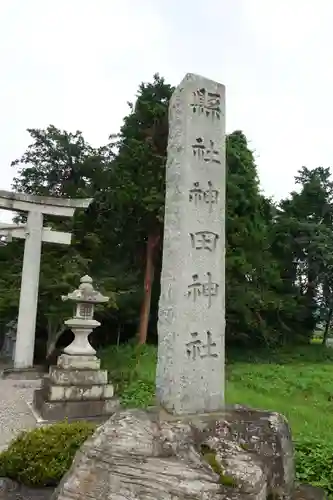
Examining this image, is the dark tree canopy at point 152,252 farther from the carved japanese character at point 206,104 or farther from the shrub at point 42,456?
the carved japanese character at point 206,104

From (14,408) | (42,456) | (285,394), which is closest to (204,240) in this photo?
(42,456)

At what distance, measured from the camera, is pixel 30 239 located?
39.2ft

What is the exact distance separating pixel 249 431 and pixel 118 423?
3.18ft

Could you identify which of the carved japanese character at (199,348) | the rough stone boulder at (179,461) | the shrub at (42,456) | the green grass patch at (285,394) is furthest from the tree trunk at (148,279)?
the rough stone boulder at (179,461)

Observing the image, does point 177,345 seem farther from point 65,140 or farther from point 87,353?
point 65,140

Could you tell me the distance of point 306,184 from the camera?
66.9 ft

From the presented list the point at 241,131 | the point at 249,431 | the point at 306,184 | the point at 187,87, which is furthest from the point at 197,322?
the point at 306,184

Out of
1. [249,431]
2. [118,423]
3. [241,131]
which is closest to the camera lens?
[118,423]

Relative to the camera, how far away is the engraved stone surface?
10.6ft

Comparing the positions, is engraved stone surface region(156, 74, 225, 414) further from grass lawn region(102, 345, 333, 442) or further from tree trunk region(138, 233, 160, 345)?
tree trunk region(138, 233, 160, 345)

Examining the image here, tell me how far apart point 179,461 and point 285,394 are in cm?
693

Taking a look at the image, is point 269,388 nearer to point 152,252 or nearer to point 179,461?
point 152,252

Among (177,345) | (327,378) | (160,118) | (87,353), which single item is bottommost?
(327,378)

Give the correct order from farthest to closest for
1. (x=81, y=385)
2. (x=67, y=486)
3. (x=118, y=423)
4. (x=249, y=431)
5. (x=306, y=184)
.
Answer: (x=306, y=184) < (x=81, y=385) < (x=249, y=431) < (x=118, y=423) < (x=67, y=486)
